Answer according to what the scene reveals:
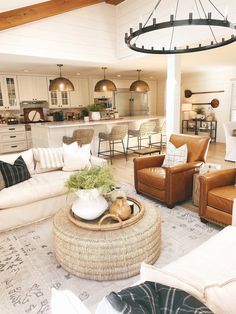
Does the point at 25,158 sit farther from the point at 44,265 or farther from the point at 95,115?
the point at 95,115

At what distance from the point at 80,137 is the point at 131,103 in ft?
13.8

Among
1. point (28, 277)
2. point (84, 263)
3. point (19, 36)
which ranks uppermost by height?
point (19, 36)

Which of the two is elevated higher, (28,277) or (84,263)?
(84,263)

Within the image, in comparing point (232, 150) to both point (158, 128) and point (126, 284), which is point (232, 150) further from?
point (126, 284)

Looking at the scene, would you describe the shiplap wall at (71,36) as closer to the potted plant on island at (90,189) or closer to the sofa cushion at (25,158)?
the sofa cushion at (25,158)

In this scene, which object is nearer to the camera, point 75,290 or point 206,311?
point 206,311

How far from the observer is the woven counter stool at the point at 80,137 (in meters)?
5.34

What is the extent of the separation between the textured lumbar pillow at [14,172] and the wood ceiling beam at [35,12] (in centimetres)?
220

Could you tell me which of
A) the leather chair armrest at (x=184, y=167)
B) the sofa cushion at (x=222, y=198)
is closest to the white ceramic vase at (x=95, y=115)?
the leather chair armrest at (x=184, y=167)

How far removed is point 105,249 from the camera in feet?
6.18

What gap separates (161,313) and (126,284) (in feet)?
4.08

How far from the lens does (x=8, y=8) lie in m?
3.51

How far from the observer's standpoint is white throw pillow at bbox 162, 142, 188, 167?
3.55 metres

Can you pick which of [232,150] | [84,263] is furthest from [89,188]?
[232,150]
